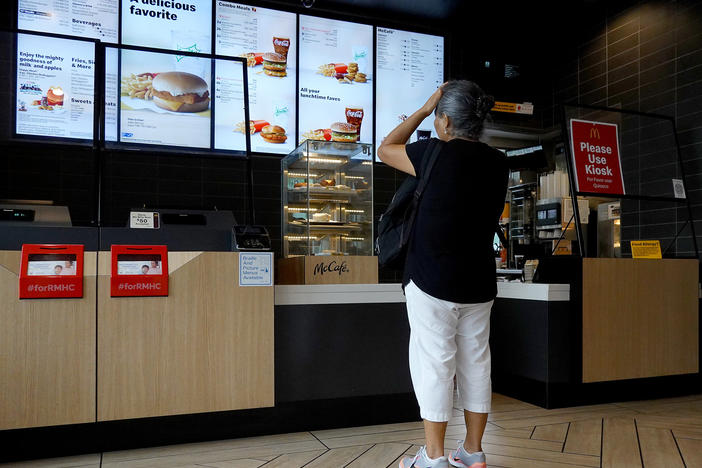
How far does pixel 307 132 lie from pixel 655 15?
2.91m

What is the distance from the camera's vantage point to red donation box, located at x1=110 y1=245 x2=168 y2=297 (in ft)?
7.61

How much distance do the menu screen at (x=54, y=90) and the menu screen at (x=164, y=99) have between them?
0.16m

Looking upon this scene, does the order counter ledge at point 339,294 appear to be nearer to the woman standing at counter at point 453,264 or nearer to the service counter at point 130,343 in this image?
the service counter at point 130,343

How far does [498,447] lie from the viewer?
8.07 ft

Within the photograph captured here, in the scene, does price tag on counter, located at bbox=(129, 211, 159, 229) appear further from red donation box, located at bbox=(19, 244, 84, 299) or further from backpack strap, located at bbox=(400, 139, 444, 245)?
backpack strap, located at bbox=(400, 139, 444, 245)

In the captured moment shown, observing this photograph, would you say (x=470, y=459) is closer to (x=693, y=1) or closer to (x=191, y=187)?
(x=191, y=187)

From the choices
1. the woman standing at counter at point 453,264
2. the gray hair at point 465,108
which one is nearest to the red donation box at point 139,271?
the woman standing at counter at point 453,264

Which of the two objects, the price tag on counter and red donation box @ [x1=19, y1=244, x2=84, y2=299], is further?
the price tag on counter

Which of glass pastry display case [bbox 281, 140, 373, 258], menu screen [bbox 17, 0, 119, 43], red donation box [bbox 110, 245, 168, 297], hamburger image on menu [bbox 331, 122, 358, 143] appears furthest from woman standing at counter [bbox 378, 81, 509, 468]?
menu screen [bbox 17, 0, 119, 43]

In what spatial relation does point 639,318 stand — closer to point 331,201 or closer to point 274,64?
point 331,201

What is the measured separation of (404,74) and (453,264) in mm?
3761

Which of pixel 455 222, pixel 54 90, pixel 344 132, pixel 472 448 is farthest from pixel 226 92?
pixel 344 132

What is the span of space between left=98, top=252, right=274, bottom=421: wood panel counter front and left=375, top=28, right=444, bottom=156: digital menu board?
9.79 feet

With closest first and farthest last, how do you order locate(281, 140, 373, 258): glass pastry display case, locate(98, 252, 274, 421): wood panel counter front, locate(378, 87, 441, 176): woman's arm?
locate(378, 87, 441, 176): woman's arm
locate(98, 252, 274, 421): wood panel counter front
locate(281, 140, 373, 258): glass pastry display case
